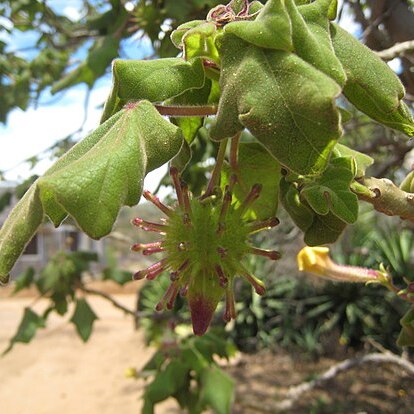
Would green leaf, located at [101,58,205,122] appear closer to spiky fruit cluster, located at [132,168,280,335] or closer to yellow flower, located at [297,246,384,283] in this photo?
spiky fruit cluster, located at [132,168,280,335]

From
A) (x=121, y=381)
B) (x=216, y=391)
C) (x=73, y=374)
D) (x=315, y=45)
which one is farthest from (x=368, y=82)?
(x=73, y=374)

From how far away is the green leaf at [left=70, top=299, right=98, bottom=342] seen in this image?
3137 millimetres

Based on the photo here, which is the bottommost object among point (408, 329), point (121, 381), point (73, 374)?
point (73, 374)

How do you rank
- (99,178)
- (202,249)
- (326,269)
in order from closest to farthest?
(99,178)
(202,249)
(326,269)

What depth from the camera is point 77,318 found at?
321 centimetres

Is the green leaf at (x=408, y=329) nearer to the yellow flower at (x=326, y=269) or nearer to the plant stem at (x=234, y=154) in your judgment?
the yellow flower at (x=326, y=269)

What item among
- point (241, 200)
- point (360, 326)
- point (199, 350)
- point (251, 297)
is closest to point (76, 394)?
point (251, 297)

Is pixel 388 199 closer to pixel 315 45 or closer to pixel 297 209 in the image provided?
pixel 297 209

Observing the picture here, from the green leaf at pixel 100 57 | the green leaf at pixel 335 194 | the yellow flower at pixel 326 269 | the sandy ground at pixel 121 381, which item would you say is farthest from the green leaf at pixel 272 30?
the sandy ground at pixel 121 381

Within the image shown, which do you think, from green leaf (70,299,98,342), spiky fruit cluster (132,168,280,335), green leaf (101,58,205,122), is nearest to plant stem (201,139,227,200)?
spiky fruit cluster (132,168,280,335)

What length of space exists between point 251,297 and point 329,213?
8722mm

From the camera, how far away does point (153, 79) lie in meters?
0.80

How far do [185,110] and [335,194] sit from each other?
275 mm

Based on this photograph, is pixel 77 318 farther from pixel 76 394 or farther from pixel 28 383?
pixel 28 383
